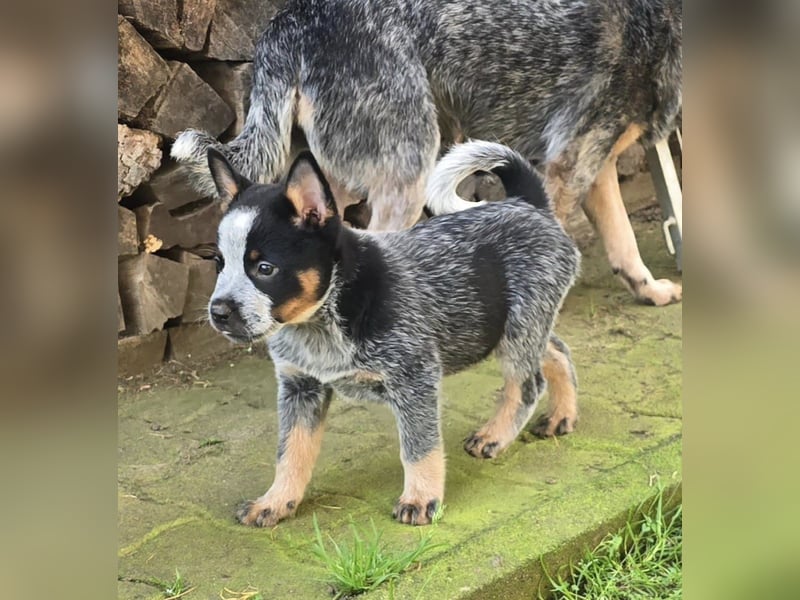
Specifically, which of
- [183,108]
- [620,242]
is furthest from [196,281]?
[620,242]

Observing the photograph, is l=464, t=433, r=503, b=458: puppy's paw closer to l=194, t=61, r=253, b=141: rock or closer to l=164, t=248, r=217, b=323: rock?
l=164, t=248, r=217, b=323: rock

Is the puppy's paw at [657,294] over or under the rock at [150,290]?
under

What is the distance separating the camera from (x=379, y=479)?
2861mm

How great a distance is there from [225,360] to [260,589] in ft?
6.04

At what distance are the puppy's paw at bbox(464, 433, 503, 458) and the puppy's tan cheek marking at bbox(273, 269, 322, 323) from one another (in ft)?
3.12

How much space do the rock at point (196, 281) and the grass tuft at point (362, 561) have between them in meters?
1.72

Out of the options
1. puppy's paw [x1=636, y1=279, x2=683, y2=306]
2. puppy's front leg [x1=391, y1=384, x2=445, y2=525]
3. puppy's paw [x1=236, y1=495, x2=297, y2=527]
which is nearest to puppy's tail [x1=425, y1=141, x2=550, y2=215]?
puppy's front leg [x1=391, y1=384, x2=445, y2=525]

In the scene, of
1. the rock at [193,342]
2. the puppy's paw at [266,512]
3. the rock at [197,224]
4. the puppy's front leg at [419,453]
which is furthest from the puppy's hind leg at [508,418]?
the rock at [197,224]

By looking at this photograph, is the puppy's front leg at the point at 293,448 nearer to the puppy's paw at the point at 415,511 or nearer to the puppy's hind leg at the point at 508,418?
the puppy's paw at the point at 415,511

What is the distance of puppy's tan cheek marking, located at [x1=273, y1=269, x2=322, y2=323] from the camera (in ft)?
7.52

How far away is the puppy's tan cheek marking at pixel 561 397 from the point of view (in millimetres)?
3191
